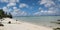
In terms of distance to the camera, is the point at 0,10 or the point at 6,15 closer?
the point at 0,10

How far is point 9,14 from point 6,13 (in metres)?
2.21

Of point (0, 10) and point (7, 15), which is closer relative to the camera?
point (0, 10)

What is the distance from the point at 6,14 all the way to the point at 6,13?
0.65 metres

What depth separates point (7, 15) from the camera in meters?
70.1

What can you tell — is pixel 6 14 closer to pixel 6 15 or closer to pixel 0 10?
pixel 6 15

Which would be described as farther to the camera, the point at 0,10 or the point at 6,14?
the point at 6,14

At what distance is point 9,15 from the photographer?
68750 millimetres

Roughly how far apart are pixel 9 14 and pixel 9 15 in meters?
1.83

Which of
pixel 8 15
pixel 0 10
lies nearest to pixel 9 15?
pixel 8 15

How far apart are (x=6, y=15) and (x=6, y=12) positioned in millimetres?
1579

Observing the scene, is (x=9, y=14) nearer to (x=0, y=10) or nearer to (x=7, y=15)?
(x=7, y=15)

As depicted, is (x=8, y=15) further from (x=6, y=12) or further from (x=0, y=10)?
(x=0, y=10)

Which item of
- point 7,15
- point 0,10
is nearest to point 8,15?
point 7,15

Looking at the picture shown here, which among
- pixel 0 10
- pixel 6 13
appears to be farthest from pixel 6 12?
pixel 0 10
